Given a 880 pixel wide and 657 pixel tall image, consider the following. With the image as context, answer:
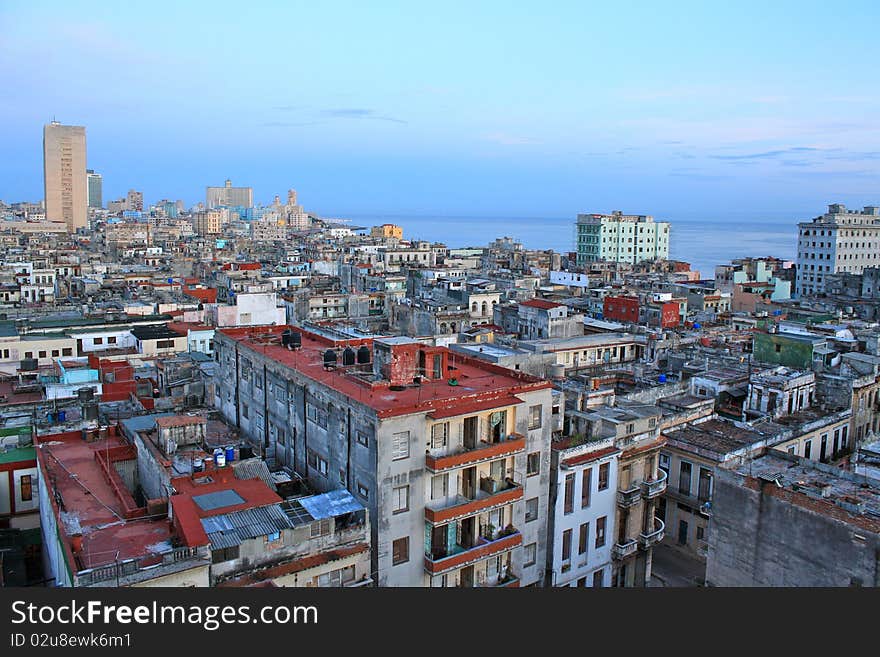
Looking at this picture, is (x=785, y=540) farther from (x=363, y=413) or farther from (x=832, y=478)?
(x=363, y=413)

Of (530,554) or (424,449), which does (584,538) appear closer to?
(530,554)

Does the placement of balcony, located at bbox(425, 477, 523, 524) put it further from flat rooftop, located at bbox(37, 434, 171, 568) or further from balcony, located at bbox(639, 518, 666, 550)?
balcony, located at bbox(639, 518, 666, 550)

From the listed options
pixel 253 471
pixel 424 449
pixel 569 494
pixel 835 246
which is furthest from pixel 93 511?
pixel 835 246

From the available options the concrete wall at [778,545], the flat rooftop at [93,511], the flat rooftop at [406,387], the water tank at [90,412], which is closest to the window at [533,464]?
the flat rooftop at [406,387]

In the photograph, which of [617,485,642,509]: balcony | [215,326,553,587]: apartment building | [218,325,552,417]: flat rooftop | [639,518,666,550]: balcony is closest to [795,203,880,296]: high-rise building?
[639,518,666,550]: balcony

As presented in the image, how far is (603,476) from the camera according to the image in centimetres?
2558

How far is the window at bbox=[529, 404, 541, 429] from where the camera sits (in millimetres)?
22797

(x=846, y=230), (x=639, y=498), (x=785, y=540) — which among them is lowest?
(x=639, y=498)

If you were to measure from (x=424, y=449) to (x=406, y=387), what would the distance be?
9.75 ft

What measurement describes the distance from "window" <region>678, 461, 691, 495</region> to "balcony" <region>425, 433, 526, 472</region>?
9723 millimetres

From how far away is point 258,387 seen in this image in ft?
86.5

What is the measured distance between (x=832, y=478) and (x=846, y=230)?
80.7m

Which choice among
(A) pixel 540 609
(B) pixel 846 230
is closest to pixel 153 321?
(A) pixel 540 609

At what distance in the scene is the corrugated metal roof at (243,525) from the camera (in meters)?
16.9
